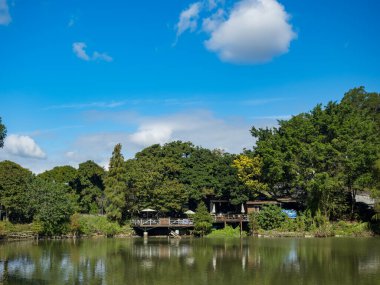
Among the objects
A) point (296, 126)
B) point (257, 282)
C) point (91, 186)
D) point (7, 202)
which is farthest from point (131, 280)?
point (91, 186)

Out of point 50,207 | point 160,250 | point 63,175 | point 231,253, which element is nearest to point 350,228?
point 231,253

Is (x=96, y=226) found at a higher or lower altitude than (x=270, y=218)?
lower

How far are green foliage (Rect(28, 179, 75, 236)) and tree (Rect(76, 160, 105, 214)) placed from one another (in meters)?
12.5

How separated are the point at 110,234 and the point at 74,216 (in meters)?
4.56

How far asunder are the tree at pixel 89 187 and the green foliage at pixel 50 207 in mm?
12483

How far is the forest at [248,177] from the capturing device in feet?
142

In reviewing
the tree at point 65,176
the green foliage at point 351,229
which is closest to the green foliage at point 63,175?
the tree at point 65,176

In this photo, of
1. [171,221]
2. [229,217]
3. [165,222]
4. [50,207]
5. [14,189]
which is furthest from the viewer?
[229,217]

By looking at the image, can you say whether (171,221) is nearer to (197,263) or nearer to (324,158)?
(324,158)

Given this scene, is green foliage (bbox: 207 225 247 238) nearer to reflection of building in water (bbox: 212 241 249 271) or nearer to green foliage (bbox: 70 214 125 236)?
reflection of building in water (bbox: 212 241 249 271)

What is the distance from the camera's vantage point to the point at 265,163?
47.2m

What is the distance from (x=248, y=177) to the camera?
48.3 metres

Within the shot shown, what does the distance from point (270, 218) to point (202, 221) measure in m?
7.46

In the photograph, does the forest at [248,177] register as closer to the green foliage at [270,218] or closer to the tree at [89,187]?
the green foliage at [270,218]
